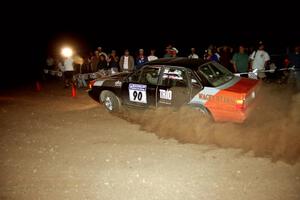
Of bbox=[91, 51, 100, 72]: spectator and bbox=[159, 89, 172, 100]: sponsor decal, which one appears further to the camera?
bbox=[91, 51, 100, 72]: spectator

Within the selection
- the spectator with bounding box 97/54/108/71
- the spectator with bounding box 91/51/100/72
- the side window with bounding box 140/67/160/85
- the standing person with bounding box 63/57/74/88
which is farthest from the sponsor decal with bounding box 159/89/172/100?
the standing person with bounding box 63/57/74/88

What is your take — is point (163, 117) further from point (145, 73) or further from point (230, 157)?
point (230, 157)

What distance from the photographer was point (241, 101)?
22.7ft

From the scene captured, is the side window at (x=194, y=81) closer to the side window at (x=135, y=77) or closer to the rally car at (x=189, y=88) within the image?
the rally car at (x=189, y=88)

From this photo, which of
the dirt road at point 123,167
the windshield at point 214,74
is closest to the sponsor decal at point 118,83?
the dirt road at point 123,167

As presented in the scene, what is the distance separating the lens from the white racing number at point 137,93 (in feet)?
27.3

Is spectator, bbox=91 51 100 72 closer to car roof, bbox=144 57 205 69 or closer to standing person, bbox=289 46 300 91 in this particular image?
car roof, bbox=144 57 205 69

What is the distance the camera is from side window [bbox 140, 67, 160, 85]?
323 inches

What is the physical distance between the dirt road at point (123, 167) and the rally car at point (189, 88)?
2.70ft

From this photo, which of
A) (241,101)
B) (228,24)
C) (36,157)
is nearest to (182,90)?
(241,101)

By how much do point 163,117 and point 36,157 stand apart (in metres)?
3.07

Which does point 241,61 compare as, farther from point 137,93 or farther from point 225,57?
point 137,93

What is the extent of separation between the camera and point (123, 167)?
5.99 meters

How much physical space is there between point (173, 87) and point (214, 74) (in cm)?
107
